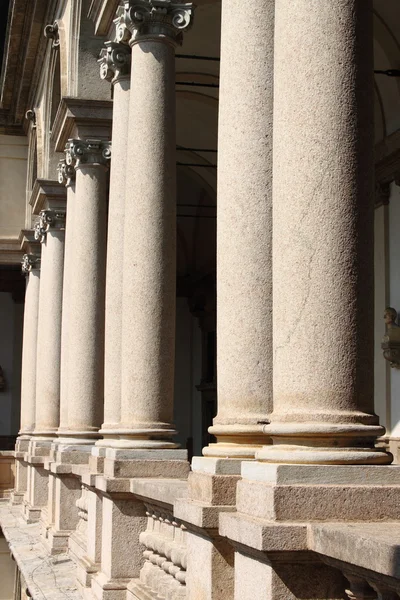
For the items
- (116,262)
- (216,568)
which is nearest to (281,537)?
(216,568)

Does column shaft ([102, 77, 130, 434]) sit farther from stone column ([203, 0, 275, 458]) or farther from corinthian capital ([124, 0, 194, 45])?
stone column ([203, 0, 275, 458])

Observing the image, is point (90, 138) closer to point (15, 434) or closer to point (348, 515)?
point (348, 515)

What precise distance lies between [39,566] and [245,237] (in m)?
9.58

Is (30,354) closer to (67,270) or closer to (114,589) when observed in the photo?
(67,270)

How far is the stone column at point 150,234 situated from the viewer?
11719 millimetres

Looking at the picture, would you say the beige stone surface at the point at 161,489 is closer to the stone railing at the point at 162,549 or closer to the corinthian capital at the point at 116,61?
the stone railing at the point at 162,549

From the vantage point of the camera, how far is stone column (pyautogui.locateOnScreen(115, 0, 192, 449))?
38.4ft

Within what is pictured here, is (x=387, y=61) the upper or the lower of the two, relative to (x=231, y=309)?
upper

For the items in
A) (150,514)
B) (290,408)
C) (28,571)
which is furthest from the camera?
(28,571)

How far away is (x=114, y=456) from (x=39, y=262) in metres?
16.7

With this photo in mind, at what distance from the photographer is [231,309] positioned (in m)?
8.34

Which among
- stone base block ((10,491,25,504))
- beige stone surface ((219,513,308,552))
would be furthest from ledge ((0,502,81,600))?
beige stone surface ((219,513,308,552))

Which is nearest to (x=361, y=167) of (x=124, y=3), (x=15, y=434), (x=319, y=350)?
(x=319, y=350)

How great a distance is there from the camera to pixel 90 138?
17.6 m
